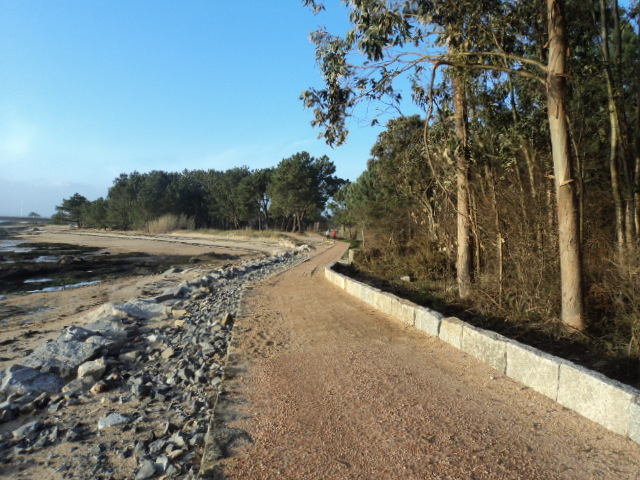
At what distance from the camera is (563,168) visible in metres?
6.02

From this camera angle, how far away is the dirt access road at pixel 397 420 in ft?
11.0

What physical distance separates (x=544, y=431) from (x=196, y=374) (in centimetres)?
457

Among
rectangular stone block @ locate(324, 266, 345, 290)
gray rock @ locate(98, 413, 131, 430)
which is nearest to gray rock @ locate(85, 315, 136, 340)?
gray rock @ locate(98, 413, 131, 430)

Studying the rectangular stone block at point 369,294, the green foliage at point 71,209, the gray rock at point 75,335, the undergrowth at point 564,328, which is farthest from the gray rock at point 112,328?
the green foliage at point 71,209

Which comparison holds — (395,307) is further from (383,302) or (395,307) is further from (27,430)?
(27,430)

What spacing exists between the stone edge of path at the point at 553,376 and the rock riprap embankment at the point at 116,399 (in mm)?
3555

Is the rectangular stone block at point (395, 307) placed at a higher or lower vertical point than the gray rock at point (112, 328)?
higher

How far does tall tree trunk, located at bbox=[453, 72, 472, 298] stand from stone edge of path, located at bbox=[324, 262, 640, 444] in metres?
2.31

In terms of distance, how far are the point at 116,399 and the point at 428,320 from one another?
197 inches

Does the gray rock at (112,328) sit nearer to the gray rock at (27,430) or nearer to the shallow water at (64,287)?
the gray rock at (27,430)

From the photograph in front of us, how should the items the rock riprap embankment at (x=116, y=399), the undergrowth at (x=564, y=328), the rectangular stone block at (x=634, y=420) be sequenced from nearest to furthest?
the rectangular stone block at (x=634, y=420) < the rock riprap embankment at (x=116, y=399) < the undergrowth at (x=564, y=328)

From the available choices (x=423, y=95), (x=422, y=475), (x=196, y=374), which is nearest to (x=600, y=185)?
(x=423, y=95)

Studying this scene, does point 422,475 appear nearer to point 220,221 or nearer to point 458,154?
point 458,154

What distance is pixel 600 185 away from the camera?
879 cm
